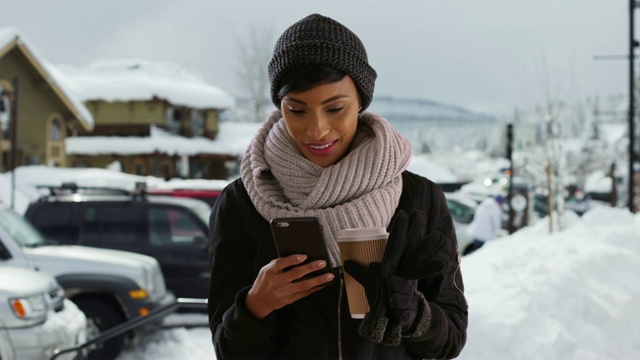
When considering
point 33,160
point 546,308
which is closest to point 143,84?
point 33,160

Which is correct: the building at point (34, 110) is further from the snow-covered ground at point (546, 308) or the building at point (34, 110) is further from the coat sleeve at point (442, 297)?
the coat sleeve at point (442, 297)

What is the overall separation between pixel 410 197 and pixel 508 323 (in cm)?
477

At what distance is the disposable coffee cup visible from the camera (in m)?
1.88

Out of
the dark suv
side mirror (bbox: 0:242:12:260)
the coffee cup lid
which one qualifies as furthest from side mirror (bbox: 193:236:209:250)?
the coffee cup lid

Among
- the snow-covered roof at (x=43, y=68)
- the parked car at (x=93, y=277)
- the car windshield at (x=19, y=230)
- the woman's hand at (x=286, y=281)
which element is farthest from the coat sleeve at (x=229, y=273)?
the snow-covered roof at (x=43, y=68)

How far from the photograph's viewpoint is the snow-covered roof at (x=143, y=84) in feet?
150

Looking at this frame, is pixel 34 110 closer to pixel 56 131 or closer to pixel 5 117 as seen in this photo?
pixel 5 117

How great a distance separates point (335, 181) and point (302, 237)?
0.26m

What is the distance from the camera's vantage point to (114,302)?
8.63 metres

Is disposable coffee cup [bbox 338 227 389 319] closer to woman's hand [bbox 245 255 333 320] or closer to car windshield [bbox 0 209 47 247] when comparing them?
Answer: woman's hand [bbox 245 255 333 320]

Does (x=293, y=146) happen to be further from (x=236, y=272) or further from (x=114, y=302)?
(x=114, y=302)

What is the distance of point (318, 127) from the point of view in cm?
214

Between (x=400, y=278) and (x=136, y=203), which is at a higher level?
(x=400, y=278)

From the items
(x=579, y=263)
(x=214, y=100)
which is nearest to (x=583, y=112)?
(x=214, y=100)
